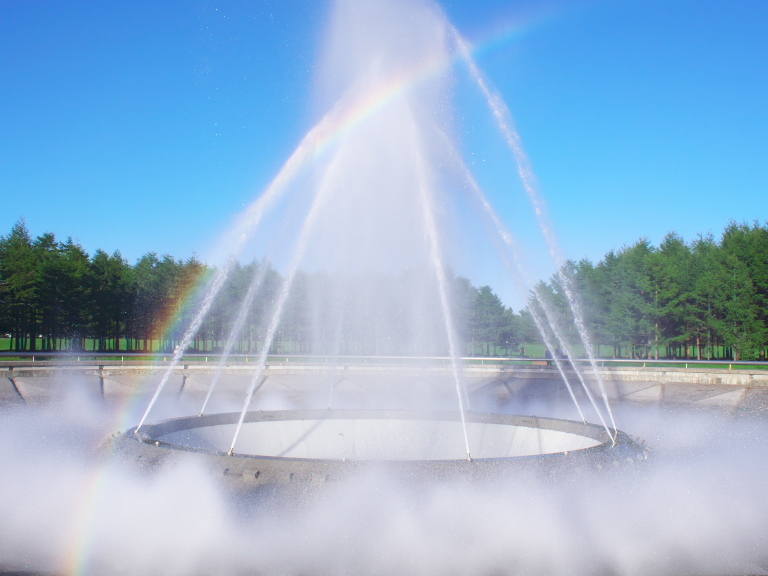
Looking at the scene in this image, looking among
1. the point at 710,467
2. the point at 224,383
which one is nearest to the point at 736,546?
the point at 710,467

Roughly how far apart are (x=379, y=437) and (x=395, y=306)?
2243cm

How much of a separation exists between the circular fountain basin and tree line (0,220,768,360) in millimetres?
21033

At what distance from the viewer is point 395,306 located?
36.4 m

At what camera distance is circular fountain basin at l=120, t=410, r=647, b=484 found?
946 centimetres

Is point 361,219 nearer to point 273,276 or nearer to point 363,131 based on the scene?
point 363,131

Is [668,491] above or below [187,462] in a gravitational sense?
below

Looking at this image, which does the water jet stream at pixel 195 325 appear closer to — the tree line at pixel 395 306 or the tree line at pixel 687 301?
the tree line at pixel 395 306

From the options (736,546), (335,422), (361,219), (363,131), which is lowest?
(736,546)

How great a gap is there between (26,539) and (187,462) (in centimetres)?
237

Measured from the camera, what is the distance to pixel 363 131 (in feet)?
56.3

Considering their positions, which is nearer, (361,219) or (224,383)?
(361,219)

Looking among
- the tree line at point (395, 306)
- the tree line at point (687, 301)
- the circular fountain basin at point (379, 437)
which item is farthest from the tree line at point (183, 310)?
the circular fountain basin at point (379, 437)

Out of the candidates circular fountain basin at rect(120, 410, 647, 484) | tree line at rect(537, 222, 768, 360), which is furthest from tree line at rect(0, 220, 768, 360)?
circular fountain basin at rect(120, 410, 647, 484)

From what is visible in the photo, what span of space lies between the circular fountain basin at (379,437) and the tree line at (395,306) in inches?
828
